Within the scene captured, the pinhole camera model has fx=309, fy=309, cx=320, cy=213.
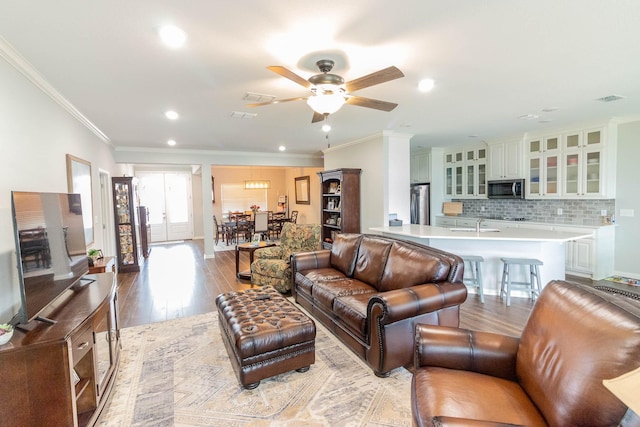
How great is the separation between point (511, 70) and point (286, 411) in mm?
3353

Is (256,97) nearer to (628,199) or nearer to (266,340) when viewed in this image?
(266,340)

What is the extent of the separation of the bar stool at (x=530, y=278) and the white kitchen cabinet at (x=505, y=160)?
2.71 m

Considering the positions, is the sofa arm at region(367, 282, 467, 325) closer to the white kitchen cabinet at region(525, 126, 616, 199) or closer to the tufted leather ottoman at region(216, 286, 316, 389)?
the tufted leather ottoman at region(216, 286, 316, 389)

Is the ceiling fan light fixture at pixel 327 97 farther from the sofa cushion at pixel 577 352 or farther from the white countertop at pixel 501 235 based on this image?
the white countertop at pixel 501 235

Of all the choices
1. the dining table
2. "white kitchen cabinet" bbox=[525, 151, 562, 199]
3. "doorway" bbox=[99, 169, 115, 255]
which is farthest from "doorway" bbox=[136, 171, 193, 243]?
"white kitchen cabinet" bbox=[525, 151, 562, 199]

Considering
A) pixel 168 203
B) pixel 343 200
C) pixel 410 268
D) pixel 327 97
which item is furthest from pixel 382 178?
pixel 168 203

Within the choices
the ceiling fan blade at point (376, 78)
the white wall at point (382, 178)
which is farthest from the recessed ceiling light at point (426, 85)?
the white wall at point (382, 178)

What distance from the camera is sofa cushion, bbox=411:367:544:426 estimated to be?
4.57ft

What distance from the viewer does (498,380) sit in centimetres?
169

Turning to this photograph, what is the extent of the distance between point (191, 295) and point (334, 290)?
2.48 meters

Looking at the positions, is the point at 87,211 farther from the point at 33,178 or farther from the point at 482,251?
the point at 482,251

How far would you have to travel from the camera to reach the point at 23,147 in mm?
2537

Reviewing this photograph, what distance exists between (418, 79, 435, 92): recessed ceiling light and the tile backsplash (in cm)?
429

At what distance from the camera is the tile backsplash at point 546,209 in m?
5.30
